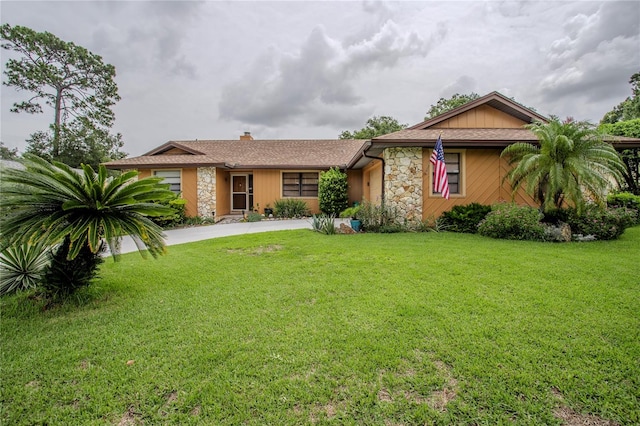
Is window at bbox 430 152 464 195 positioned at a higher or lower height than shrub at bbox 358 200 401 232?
higher

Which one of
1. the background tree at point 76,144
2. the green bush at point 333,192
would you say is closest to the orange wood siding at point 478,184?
the green bush at point 333,192

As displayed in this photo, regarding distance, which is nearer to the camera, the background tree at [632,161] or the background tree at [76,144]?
the background tree at [632,161]

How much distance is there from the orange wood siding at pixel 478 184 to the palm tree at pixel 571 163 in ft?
5.67

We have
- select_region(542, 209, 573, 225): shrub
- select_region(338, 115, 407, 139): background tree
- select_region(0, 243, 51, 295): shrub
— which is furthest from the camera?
select_region(338, 115, 407, 139): background tree

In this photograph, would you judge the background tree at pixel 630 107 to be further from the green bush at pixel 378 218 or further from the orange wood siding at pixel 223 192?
the orange wood siding at pixel 223 192

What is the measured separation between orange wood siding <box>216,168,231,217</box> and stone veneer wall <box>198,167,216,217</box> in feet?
1.20

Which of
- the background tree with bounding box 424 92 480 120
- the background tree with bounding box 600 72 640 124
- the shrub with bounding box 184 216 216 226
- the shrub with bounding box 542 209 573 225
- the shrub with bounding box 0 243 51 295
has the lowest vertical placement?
the shrub with bounding box 0 243 51 295

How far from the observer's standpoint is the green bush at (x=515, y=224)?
7664mm

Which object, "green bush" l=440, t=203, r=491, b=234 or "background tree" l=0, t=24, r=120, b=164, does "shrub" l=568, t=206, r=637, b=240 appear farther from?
"background tree" l=0, t=24, r=120, b=164

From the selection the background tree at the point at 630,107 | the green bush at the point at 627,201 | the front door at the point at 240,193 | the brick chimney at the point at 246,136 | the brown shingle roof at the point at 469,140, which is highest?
the background tree at the point at 630,107

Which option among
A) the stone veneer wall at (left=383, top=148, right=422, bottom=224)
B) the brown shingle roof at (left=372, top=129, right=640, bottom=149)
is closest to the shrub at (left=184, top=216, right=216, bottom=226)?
the stone veneer wall at (left=383, top=148, right=422, bottom=224)

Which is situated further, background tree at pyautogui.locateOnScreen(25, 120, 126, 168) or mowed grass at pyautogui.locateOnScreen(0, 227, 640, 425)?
background tree at pyautogui.locateOnScreen(25, 120, 126, 168)

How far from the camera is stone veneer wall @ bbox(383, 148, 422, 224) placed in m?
9.76

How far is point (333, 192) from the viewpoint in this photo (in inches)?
533
